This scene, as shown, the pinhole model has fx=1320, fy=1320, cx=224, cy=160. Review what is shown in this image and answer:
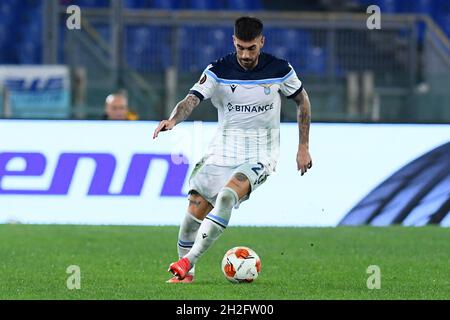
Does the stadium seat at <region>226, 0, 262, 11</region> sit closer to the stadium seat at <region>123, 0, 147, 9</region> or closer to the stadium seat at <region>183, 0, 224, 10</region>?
the stadium seat at <region>183, 0, 224, 10</region>

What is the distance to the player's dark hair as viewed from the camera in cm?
985

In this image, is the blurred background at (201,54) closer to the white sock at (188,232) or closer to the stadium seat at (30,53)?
the stadium seat at (30,53)

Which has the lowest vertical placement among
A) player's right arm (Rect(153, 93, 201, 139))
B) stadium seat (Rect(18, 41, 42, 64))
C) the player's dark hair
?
stadium seat (Rect(18, 41, 42, 64))

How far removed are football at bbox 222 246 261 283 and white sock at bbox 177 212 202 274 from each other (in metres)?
0.37

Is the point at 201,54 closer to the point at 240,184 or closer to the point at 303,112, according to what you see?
the point at 303,112

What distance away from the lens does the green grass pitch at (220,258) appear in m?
9.52

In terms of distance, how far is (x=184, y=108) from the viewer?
1012cm

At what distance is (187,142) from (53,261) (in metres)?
4.29

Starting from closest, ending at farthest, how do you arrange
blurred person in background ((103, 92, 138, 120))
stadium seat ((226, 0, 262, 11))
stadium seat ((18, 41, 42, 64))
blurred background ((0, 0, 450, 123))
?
blurred person in background ((103, 92, 138, 120)) < blurred background ((0, 0, 450, 123)) < stadium seat ((18, 41, 42, 64)) < stadium seat ((226, 0, 262, 11))

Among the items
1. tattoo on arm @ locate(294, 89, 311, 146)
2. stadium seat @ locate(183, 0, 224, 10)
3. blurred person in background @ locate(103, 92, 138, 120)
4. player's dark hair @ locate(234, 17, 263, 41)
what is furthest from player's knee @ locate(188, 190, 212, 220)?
stadium seat @ locate(183, 0, 224, 10)

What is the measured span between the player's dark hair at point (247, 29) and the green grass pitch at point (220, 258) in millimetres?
1881

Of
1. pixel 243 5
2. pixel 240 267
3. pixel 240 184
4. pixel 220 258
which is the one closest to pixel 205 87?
pixel 240 184

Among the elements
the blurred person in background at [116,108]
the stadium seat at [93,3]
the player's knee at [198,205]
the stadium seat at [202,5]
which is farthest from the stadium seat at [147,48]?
the player's knee at [198,205]
